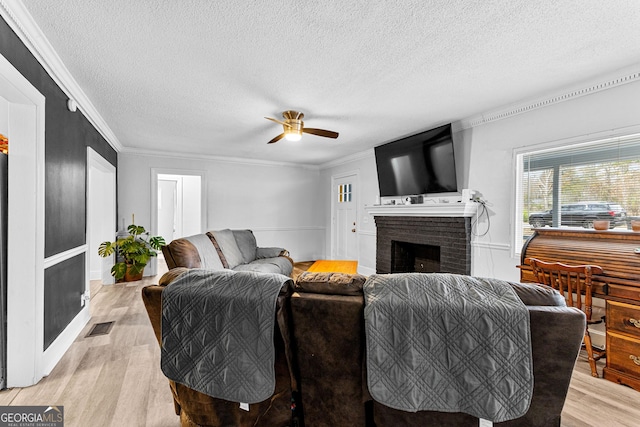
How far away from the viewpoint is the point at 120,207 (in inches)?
208

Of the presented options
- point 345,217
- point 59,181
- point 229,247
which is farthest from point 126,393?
point 345,217

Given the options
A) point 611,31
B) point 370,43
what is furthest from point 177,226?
point 611,31

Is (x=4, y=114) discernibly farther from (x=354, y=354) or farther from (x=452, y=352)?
(x=452, y=352)

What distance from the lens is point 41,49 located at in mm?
2027

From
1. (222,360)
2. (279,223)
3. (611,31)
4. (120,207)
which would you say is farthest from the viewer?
(279,223)

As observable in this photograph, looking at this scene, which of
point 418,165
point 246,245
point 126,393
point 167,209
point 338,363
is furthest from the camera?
point 167,209

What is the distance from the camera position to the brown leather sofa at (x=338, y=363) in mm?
1226

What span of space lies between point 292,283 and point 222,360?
1.50 ft

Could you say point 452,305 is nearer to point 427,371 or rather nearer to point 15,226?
point 427,371

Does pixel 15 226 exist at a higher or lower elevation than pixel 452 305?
higher

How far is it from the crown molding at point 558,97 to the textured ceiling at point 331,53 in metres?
0.09

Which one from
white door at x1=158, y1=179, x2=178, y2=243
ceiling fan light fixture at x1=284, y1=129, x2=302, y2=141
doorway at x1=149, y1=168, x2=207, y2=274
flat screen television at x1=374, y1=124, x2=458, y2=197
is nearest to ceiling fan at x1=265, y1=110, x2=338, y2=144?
ceiling fan light fixture at x1=284, y1=129, x2=302, y2=141

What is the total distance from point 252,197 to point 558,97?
17.0 ft

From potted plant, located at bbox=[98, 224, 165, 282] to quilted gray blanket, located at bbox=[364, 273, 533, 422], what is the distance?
4594 millimetres
